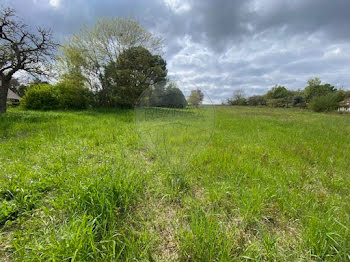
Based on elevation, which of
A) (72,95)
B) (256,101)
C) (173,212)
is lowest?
(173,212)

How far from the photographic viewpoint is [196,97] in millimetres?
2004

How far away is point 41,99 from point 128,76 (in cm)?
1177

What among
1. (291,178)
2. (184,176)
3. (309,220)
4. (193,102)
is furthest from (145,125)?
(291,178)

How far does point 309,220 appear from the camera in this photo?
1386 mm

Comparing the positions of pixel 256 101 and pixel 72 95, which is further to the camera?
pixel 256 101

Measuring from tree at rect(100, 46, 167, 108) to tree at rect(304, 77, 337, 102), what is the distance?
56.9m

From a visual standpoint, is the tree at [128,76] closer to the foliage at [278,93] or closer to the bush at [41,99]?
the bush at [41,99]

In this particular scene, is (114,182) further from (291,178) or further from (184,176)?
(291,178)

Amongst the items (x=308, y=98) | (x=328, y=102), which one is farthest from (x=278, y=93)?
(x=328, y=102)

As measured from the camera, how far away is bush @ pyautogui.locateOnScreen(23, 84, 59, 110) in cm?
1549

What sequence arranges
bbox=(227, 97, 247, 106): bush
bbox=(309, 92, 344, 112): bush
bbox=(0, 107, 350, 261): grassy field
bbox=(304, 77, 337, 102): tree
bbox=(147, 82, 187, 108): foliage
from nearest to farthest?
bbox=(0, 107, 350, 261): grassy field < bbox=(147, 82, 187, 108): foliage < bbox=(309, 92, 344, 112): bush < bbox=(304, 77, 337, 102): tree < bbox=(227, 97, 247, 106): bush

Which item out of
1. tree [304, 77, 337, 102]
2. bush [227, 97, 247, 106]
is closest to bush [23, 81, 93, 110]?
bush [227, 97, 247, 106]

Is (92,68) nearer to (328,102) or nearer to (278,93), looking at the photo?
(328,102)

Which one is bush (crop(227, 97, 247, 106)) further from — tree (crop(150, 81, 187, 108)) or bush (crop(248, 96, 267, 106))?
tree (crop(150, 81, 187, 108))
